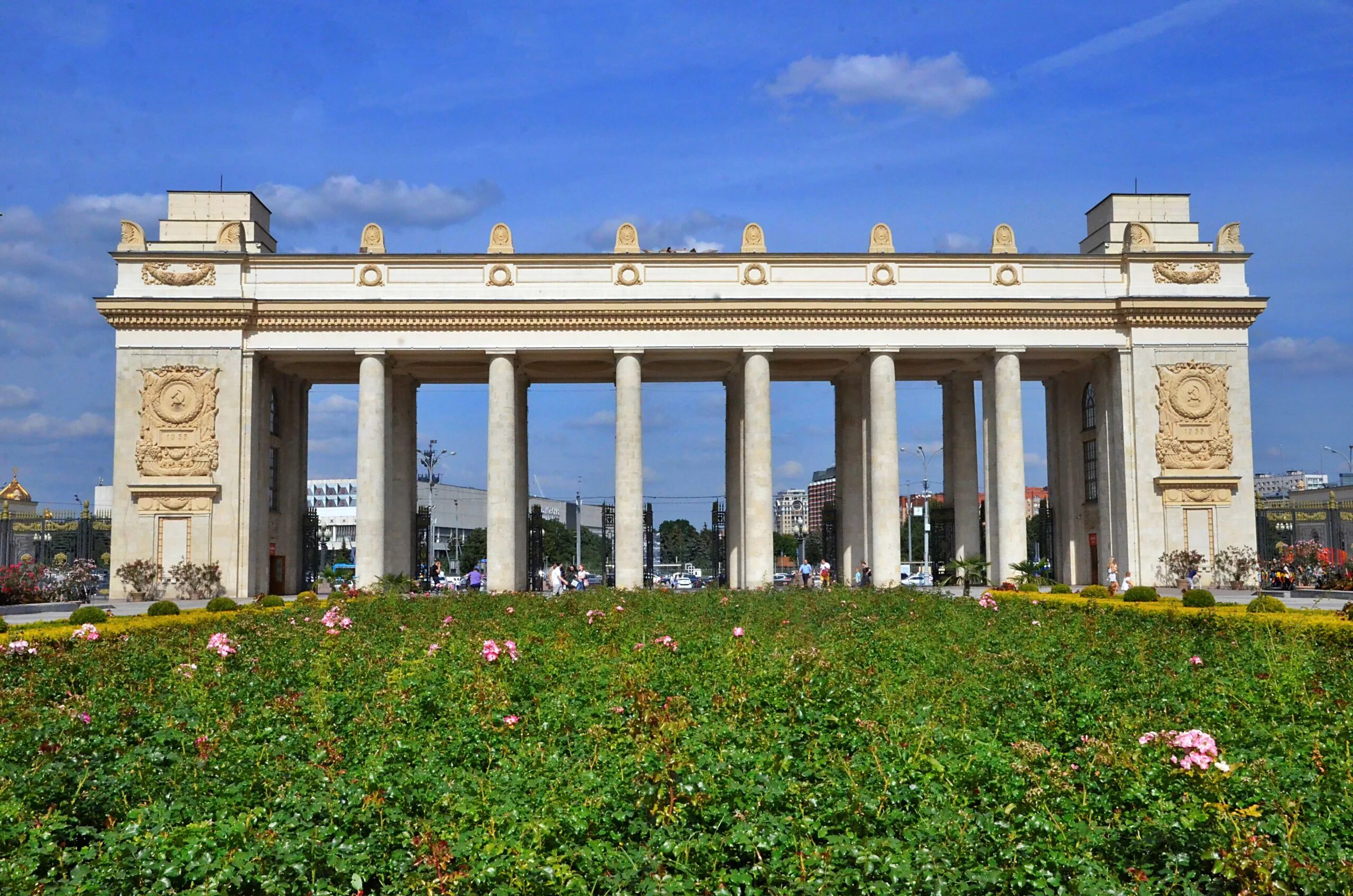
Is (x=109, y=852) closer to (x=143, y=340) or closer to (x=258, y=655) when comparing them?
(x=258, y=655)

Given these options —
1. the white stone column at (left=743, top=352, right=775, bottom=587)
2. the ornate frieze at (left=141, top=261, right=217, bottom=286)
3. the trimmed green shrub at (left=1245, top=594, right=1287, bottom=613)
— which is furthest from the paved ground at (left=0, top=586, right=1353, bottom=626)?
the ornate frieze at (left=141, top=261, right=217, bottom=286)

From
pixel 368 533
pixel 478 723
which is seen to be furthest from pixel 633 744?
pixel 368 533

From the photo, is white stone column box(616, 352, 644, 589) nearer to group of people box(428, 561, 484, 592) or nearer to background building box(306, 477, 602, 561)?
group of people box(428, 561, 484, 592)

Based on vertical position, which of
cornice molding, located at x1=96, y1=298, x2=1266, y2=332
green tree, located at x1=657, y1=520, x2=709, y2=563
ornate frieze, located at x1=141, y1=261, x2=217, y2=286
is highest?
ornate frieze, located at x1=141, y1=261, x2=217, y2=286

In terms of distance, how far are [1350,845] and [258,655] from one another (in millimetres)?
11198

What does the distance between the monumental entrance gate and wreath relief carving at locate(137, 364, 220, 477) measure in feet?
0.21

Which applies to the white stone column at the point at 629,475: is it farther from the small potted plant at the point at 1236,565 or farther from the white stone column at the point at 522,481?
the small potted plant at the point at 1236,565

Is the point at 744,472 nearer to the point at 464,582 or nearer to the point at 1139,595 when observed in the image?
the point at 1139,595

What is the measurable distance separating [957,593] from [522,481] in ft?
48.4

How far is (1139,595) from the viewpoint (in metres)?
25.4

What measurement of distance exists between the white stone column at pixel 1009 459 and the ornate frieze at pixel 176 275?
2454cm

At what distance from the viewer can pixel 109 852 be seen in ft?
20.3

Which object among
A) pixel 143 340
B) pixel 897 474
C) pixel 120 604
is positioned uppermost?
pixel 143 340

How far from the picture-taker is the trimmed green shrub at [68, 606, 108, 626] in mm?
20203
